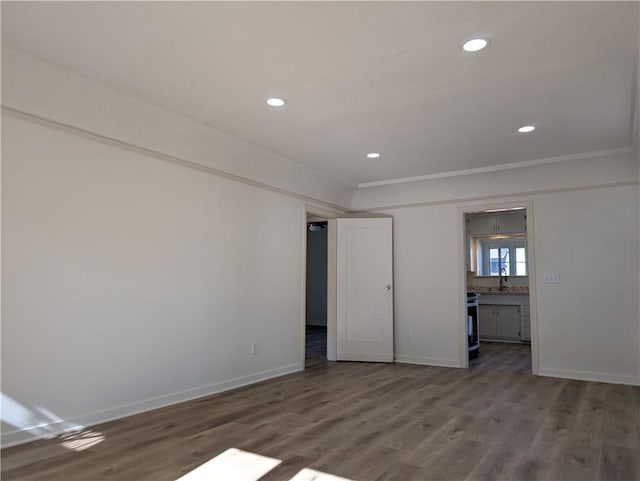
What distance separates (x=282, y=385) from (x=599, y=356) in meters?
3.58

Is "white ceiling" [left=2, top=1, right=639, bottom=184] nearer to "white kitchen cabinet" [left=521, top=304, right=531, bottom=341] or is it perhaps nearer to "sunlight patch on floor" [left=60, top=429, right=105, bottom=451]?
"sunlight patch on floor" [left=60, top=429, right=105, bottom=451]

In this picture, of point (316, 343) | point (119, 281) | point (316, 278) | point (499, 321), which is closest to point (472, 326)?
point (499, 321)

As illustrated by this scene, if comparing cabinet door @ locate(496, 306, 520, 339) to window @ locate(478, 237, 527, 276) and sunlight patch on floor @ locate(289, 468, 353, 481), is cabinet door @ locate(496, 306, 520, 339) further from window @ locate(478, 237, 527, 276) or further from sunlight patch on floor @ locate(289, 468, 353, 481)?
sunlight patch on floor @ locate(289, 468, 353, 481)

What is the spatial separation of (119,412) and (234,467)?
1.44 meters

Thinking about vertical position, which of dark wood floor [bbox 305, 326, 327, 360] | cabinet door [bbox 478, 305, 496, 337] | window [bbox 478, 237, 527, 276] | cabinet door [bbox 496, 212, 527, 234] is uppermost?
cabinet door [bbox 496, 212, 527, 234]

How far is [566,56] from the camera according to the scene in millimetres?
2865

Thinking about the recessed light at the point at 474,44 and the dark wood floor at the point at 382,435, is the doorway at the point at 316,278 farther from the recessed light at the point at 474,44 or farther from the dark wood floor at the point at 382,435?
the recessed light at the point at 474,44

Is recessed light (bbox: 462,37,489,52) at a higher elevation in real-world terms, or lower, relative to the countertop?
higher

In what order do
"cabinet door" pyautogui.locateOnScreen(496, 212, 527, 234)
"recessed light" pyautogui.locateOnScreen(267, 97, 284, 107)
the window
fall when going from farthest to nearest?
the window → "cabinet door" pyautogui.locateOnScreen(496, 212, 527, 234) → "recessed light" pyautogui.locateOnScreen(267, 97, 284, 107)

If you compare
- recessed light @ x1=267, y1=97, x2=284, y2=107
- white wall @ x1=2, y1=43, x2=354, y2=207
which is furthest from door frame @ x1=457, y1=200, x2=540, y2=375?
recessed light @ x1=267, y1=97, x2=284, y2=107

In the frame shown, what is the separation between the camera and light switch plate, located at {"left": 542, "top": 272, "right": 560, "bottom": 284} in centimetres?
525

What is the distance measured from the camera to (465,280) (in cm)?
591

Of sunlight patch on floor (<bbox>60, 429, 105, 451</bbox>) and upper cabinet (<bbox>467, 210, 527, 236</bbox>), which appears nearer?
sunlight patch on floor (<bbox>60, 429, 105, 451</bbox>)

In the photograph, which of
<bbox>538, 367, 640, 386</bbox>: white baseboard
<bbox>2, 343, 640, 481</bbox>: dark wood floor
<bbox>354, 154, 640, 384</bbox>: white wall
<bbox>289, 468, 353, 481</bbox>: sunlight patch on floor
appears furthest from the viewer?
<bbox>354, 154, 640, 384</bbox>: white wall
